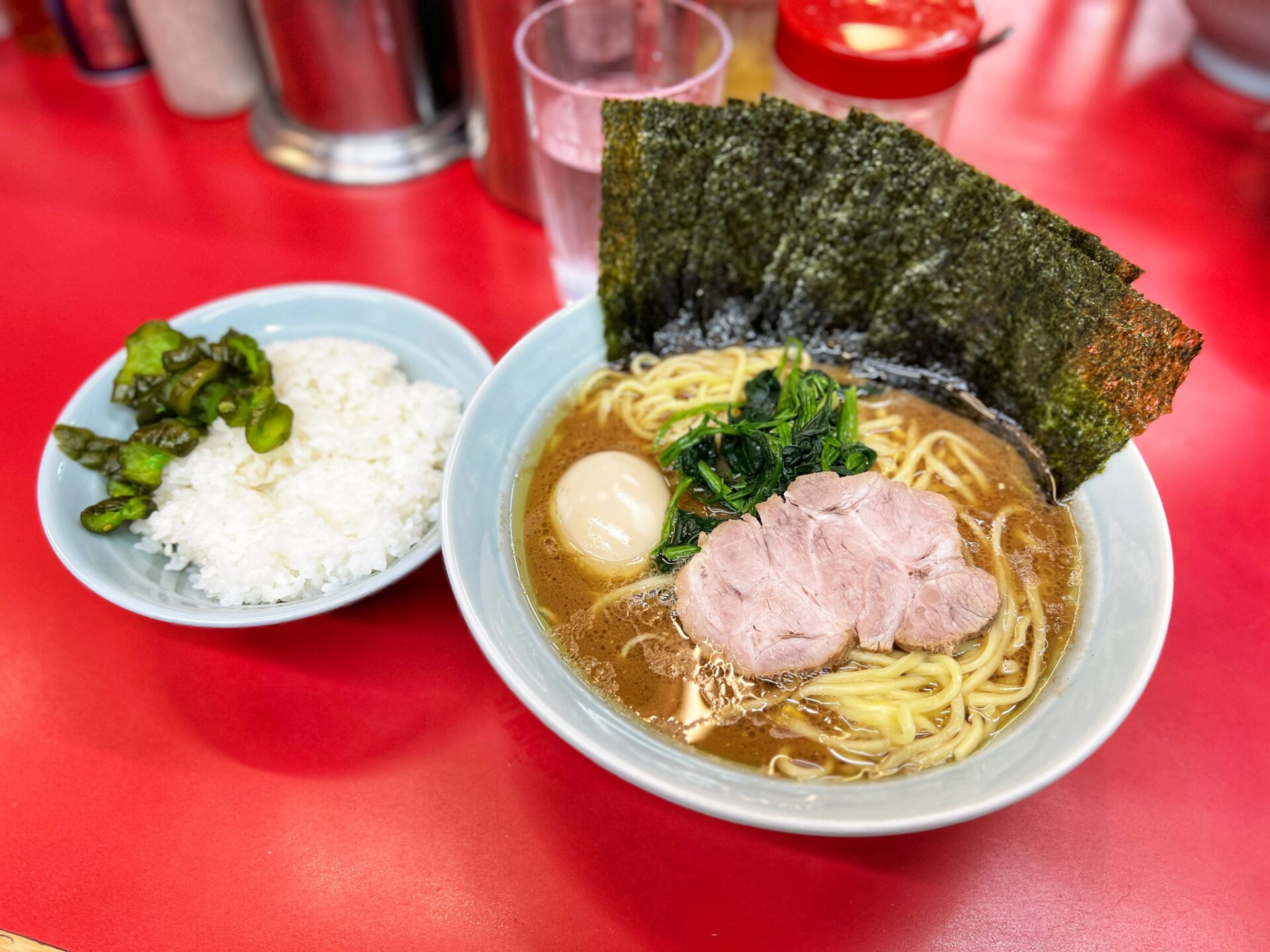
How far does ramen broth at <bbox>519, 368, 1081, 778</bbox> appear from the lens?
4.31 ft

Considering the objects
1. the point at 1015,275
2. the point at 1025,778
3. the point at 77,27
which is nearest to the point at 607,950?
the point at 1025,778

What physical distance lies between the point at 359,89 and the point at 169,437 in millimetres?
1385

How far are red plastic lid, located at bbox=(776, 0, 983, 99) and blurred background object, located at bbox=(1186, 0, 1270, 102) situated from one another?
123cm

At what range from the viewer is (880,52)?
188 centimetres

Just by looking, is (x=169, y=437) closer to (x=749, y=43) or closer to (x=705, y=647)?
(x=705, y=647)

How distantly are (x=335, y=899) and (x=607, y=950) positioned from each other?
0.43 meters

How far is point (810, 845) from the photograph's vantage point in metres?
1.37

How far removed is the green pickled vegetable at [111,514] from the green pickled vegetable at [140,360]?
0.25m

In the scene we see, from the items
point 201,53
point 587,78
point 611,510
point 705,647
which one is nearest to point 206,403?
point 611,510

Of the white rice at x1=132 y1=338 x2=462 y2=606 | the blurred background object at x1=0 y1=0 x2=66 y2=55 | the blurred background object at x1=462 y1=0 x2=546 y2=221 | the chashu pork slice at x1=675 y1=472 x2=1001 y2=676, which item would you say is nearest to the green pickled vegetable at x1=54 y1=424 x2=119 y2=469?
the white rice at x1=132 y1=338 x2=462 y2=606

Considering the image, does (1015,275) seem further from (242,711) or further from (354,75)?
(354,75)

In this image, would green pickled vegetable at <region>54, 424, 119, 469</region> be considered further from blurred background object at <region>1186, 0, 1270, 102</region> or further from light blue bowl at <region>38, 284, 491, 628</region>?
blurred background object at <region>1186, 0, 1270, 102</region>

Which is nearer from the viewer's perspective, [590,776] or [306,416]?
[590,776]

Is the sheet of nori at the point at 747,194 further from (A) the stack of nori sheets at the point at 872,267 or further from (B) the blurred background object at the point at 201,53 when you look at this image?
(B) the blurred background object at the point at 201,53
